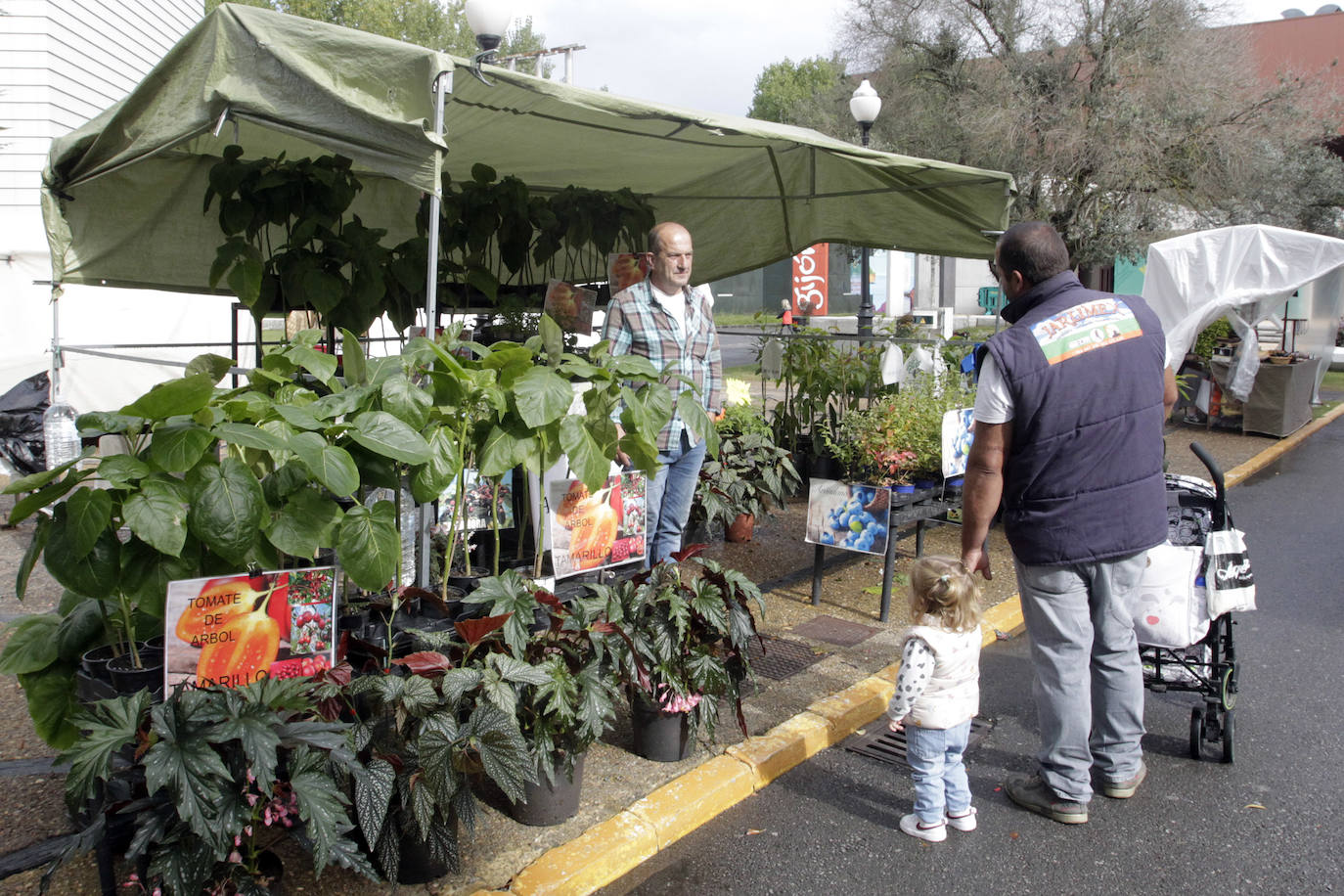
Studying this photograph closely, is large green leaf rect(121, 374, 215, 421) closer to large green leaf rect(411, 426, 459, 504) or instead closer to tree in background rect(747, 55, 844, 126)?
large green leaf rect(411, 426, 459, 504)

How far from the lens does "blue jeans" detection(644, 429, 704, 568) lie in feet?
15.0

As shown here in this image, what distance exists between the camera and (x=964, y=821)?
344 cm

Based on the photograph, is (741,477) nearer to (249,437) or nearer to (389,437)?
(389,437)

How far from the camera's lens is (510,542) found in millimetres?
4328

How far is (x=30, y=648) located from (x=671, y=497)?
8.43 ft

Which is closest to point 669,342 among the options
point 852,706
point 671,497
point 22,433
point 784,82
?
point 671,497

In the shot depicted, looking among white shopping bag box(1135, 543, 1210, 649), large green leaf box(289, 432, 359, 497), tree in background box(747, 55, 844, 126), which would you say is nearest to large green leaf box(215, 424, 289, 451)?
large green leaf box(289, 432, 359, 497)

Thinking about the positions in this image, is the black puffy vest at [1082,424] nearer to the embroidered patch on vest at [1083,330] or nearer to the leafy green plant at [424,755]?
the embroidered patch on vest at [1083,330]

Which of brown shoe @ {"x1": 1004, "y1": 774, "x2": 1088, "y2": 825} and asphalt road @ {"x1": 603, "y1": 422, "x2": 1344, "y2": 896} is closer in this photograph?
asphalt road @ {"x1": 603, "y1": 422, "x2": 1344, "y2": 896}

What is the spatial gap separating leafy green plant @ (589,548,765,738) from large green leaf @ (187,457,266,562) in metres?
1.25

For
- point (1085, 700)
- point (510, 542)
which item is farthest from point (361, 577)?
point (1085, 700)

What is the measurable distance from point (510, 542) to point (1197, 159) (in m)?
16.8

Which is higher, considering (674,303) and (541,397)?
(674,303)

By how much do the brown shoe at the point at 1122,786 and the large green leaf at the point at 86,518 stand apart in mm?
3342
